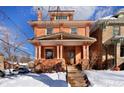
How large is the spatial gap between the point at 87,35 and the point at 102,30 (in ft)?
2.63

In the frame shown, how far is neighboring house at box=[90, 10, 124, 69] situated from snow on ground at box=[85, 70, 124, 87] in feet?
2.85

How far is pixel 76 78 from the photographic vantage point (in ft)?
46.7

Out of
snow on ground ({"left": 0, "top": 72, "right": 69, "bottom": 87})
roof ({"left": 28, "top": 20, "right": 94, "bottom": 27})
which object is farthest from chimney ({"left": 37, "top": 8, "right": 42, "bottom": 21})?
snow on ground ({"left": 0, "top": 72, "right": 69, "bottom": 87})

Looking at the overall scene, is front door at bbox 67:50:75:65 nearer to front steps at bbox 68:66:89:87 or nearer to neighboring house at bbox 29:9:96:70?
neighboring house at bbox 29:9:96:70

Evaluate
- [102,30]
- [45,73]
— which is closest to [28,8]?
[45,73]

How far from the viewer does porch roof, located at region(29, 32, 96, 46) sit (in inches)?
608

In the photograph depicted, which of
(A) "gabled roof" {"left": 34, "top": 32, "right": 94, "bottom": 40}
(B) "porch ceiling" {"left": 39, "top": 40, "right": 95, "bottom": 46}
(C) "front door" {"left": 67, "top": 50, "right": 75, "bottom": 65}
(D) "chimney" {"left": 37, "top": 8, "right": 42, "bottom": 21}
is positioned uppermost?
(D) "chimney" {"left": 37, "top": 8, "right": 42, "bottom": 21}

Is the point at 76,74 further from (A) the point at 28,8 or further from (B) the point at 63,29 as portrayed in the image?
(A) the point at 28,8

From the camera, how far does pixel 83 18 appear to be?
51.1 ft

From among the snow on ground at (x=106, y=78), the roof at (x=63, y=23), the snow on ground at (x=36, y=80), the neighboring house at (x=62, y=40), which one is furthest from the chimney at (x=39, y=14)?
the snow on ground at (x=106, y=78)

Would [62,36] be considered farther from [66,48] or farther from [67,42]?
[66,48]

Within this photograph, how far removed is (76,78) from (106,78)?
114 centimetres

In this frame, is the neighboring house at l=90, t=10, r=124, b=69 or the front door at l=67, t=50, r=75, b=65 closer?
the front door at l=67, t=50, r=75, b=65

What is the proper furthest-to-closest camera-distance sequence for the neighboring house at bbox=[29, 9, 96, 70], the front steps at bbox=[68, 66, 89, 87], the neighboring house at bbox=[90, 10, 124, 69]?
the neighboring house at bbox=[90, 10, 124, 69] < the neighboring house at bbox=[29, 9, 96, 70] < the front steps at bbox=[68, 66, 89, 87]
